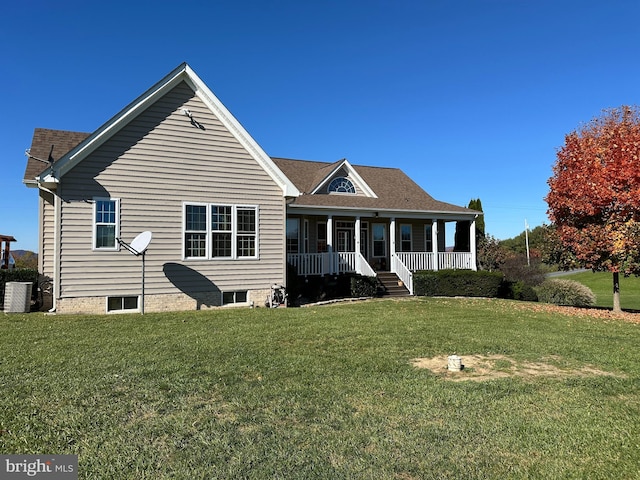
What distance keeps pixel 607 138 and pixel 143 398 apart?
14274 millimetres

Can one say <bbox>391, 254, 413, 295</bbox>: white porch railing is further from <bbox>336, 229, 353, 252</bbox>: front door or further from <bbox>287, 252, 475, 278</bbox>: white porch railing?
<bbox>336, 229, 353, 252</bbox>: front door

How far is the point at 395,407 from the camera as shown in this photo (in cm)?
435

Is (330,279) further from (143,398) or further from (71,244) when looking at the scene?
(143,398)

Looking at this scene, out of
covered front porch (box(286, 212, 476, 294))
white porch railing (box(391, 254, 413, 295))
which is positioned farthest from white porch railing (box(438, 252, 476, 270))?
white porch railing (box(391, 254, 413, 295))

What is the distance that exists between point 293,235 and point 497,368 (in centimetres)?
1345

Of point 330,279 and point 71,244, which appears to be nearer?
point 71,244

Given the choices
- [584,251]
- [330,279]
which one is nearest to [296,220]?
[330,279]

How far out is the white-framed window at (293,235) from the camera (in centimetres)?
1858

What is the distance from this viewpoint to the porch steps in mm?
17230

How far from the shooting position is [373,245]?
2070 cm

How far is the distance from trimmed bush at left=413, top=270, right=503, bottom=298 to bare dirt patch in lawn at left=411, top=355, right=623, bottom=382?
10775 millimetres

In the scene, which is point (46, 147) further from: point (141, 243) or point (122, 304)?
point (122, 304)

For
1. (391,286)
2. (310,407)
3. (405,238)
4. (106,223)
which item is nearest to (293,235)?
(391,286)

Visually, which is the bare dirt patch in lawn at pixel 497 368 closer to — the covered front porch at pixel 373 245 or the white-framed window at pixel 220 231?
the white-framed window at pixel 220 231
